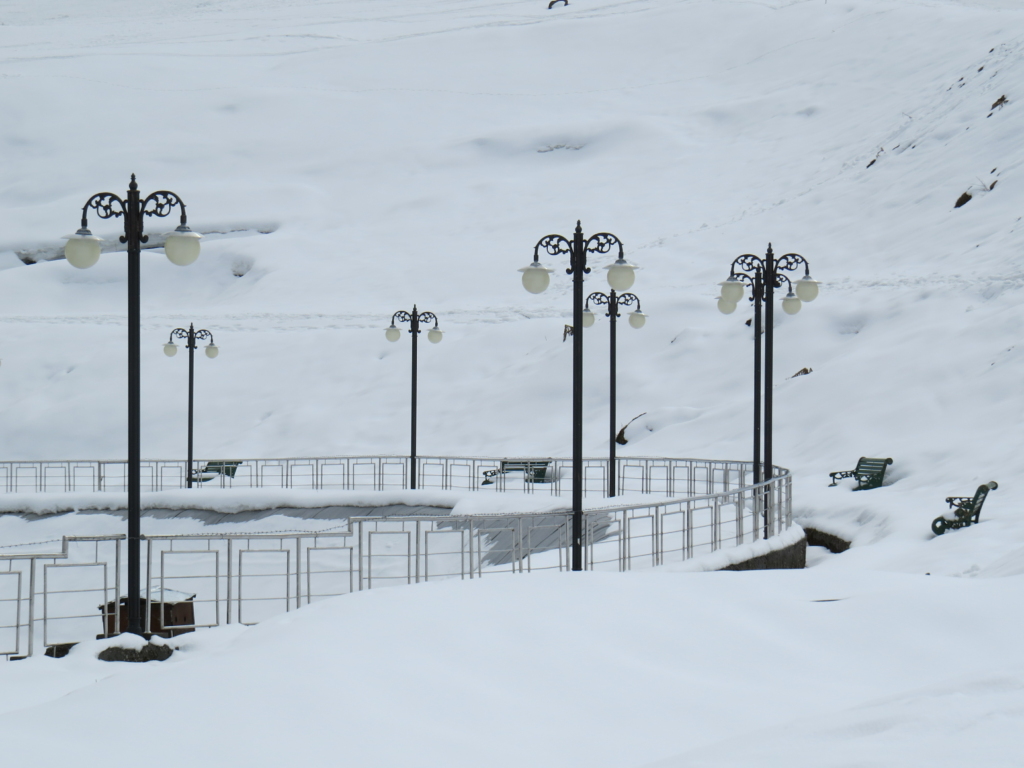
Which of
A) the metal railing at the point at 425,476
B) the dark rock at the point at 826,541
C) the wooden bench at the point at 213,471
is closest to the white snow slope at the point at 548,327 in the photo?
the dark rock at the point at 826,541

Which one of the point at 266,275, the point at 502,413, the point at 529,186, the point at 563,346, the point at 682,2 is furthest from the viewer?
the point at 682,2

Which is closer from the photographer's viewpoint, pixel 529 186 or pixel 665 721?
pixel 665 721

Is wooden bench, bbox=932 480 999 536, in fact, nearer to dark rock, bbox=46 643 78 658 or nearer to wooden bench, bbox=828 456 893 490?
wooden bench, bbox=828 456 893 490

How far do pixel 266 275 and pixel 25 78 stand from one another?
124 ft

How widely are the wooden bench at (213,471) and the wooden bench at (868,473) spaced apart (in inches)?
567

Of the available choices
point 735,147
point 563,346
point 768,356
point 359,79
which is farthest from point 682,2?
point 768,356

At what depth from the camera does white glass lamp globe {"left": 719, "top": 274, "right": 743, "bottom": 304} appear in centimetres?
1372

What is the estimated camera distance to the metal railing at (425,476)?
21.7 metres

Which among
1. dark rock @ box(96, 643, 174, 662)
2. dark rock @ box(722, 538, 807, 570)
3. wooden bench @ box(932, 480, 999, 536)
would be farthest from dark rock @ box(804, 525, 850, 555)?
dark rock @ box(96, 643, 174, 662)

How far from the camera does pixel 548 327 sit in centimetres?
3522

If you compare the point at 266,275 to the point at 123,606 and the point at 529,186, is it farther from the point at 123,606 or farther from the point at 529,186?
the point at 123,606

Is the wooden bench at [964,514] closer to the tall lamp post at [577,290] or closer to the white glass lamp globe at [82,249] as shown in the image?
the tall lamp post at [577,290]

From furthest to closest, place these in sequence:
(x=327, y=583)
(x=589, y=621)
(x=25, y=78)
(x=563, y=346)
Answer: (x=25, y=78) < (x=563, y=346) < (x=327, y=583) < (x=589, y=621)

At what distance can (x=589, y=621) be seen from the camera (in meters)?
7.68
